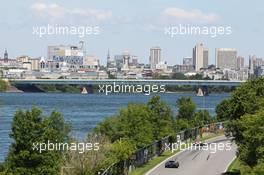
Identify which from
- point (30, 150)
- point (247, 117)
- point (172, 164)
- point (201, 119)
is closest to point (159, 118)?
point (172, 164)

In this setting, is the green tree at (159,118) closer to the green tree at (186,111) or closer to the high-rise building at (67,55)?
the green tree at (186,111)

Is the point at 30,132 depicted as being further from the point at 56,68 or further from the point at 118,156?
the point at 56,68

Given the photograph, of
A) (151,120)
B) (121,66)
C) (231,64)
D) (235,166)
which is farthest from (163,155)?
(231,64)

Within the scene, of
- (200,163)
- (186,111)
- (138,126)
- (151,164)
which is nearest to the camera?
(151,164)

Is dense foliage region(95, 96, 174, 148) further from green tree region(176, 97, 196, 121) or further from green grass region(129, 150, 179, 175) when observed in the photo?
green tree region(176, 97, 196, 121)

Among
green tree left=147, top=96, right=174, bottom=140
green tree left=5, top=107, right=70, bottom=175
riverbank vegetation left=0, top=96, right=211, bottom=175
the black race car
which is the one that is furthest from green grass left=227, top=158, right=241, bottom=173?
green tree left=5, top=107, right=70, bottom=175

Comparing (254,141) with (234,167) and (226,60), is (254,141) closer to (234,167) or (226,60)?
(234,167)
